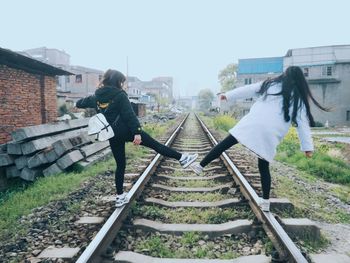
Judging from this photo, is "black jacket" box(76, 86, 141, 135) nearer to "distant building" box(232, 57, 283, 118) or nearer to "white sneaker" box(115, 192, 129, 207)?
"white sneaker" box(115, 192, 129, 207)

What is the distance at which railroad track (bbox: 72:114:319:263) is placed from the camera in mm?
2703

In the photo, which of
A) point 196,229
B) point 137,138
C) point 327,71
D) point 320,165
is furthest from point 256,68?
point 196,229

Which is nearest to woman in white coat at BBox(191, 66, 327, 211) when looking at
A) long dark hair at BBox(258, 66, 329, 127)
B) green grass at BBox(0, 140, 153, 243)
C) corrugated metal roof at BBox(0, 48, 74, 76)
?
long dark hair at BBox(258, 66, 329, 127)

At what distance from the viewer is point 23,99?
9.61 m

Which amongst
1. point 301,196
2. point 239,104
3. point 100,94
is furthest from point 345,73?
point 100,94

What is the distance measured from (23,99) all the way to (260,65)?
49565 mm

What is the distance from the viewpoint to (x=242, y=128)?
3.43 meters

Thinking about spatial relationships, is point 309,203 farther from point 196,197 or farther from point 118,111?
point 118,111

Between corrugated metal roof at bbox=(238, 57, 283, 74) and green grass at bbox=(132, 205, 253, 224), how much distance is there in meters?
52.4

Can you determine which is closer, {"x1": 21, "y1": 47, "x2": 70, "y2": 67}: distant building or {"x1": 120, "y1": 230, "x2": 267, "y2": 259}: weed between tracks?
{"x1": 120, "y1": 230, "x2": 267, "y2": 259}: weed between tracks

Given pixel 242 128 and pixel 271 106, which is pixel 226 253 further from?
pixel 271 106

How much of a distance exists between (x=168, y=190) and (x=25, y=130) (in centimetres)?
356

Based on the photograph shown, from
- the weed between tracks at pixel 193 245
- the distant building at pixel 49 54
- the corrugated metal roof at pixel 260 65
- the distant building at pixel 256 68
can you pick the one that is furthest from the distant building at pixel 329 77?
the distant building at pixel 49 54

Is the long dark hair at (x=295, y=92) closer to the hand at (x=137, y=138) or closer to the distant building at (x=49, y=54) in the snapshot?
the hand at (x=137, y=138)
